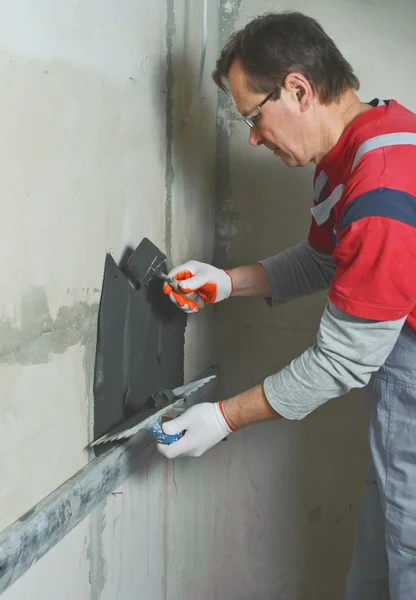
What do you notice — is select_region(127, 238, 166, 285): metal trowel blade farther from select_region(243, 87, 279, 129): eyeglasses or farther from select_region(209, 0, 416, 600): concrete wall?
select_region(209, 0, 416, 600): concrete wall

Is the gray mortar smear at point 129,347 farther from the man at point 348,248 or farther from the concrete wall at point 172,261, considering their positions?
the man at point 348,248

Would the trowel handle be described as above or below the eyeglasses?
below

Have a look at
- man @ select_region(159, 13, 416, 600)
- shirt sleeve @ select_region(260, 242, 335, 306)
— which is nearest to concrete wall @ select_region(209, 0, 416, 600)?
shirt sleeve @ select_region(260, 242, 335, 306)

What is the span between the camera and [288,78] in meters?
1.30

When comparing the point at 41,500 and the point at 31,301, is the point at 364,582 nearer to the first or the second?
the point at 41,500

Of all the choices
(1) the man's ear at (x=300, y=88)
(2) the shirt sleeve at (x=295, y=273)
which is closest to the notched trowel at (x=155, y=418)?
(2) the shirt sleeve at (x=295, y=273)

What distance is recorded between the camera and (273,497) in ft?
7.57

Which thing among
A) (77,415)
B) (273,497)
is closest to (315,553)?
(273,497)

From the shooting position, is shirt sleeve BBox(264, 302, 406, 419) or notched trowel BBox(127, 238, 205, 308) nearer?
shirt sleeve BBox(264, 302, 406, 419)

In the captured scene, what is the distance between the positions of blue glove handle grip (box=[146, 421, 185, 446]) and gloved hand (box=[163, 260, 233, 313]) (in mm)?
394

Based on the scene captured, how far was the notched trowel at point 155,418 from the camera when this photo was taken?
1330 mm

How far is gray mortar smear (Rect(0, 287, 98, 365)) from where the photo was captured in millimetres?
1024

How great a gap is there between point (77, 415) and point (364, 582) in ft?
3.32

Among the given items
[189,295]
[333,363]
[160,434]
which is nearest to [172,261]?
[189,295]
